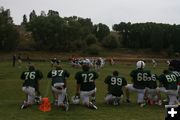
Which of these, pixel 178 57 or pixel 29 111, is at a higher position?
pixel 178 57

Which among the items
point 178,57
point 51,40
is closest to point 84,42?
point 51,40

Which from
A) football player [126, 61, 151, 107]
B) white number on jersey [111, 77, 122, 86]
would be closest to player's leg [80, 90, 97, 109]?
white number on jersey [111, 77, 122, 86]

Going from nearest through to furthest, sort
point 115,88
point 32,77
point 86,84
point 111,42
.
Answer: point 86,84 < point 32,77 < point 115,88 < point 111,42

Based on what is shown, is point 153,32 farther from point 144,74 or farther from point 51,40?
point 144,74

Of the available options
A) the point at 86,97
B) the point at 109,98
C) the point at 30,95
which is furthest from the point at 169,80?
the point at 30,95

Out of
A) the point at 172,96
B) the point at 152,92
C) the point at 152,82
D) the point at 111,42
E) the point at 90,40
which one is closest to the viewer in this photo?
the point at 172,96

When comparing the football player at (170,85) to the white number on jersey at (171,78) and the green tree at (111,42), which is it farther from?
the green tree at (111,42)

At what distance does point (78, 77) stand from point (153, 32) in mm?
98047

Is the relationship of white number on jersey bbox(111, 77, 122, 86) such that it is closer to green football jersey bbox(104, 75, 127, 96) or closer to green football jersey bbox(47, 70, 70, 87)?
green football jersey bbox(104, 75, 127, 96)

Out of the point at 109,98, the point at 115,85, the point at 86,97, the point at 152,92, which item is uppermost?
the point at 115,85

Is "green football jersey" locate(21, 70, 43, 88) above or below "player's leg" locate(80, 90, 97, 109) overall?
above

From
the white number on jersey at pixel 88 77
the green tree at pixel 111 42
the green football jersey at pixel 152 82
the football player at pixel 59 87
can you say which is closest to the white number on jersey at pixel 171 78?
the green football jersey at pixel 152 82

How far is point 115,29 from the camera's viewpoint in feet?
431

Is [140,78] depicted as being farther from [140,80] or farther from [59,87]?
[59,87]
